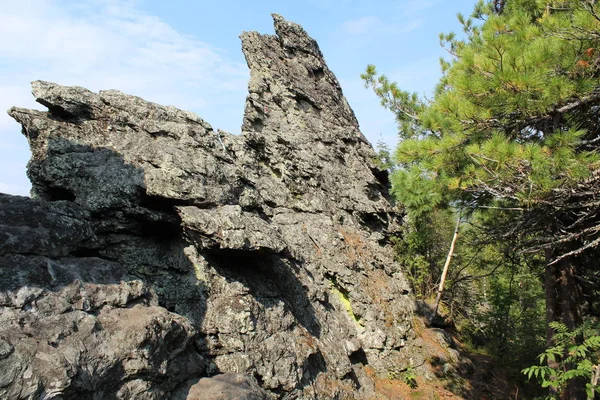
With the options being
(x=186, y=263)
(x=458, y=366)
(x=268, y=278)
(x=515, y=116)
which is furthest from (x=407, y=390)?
(x=515, y=116)

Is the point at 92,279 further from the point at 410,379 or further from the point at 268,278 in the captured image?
the point at 410,379

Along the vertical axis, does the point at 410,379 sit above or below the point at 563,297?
below

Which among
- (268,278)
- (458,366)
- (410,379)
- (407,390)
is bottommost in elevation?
(407,390)

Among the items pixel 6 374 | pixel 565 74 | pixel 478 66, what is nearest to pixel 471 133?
pixel 478 66

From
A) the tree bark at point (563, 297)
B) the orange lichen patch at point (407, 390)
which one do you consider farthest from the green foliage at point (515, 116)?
the orange lichen patch at point (407, 390)

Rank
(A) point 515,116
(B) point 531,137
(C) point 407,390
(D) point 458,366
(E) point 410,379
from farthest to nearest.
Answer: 1. (D) point 458,366
2. (E) point 410,379
3. (C) point 407,390
4. (B) point 531,137
5. (A) point 515,116

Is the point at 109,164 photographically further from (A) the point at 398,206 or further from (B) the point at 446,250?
(B) the point at 446,250

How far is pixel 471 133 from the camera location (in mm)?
7906

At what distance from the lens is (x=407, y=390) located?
10516 millimetres

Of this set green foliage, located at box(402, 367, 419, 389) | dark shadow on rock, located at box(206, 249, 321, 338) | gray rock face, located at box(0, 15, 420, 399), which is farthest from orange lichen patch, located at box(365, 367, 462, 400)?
dark shadow on rock, located at box(206, 249, 321, 338)

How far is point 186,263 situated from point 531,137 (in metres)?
8.05

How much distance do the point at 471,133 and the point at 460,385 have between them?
25.2 feet

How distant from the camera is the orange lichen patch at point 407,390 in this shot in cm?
1015

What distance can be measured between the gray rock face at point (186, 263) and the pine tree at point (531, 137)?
404 cm
